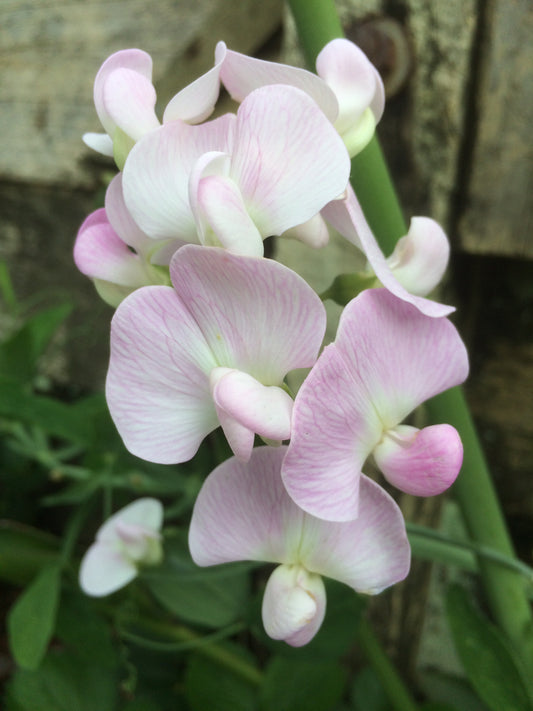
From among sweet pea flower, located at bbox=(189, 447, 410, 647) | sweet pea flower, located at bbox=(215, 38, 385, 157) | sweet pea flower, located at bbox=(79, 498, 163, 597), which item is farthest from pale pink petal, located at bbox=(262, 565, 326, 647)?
sweet pea flower, located at bbox=(79, 498, 163, 597)

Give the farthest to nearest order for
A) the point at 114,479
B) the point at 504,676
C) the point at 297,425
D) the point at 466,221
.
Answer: the point at 114,479 < the point at 466,221 < the point at 504,676 < the point at 297,425

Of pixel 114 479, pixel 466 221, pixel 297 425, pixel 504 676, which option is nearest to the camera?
pixel 297 425

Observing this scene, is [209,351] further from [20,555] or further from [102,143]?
[20,555]

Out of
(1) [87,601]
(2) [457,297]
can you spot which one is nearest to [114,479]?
(1) [87,601]

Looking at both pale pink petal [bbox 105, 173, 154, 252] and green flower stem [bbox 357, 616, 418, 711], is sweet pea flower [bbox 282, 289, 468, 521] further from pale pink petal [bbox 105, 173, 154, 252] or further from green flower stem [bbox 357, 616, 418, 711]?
green flower stem [bbox 357, 616, 418, 711]

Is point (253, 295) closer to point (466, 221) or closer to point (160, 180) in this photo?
point (160, 180)
